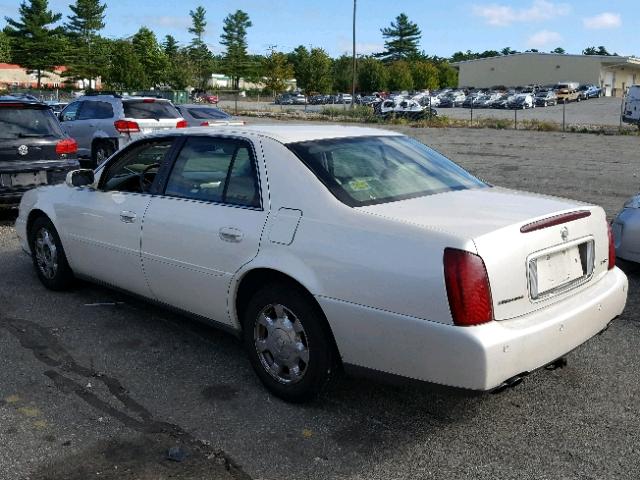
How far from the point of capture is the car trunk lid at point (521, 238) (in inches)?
124

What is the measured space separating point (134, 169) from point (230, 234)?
172cm

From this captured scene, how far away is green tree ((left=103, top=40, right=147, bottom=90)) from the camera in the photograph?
7450 cm

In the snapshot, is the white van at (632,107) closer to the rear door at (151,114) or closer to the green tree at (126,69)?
the rear door at (151,114)

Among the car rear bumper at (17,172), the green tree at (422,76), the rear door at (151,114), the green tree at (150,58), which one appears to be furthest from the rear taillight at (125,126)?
the green tree at (422,76)

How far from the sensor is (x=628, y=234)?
5.94 meters

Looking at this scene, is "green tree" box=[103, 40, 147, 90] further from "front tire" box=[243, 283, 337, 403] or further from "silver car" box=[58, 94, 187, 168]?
"front tire" box=[243, 283, 337, 403]

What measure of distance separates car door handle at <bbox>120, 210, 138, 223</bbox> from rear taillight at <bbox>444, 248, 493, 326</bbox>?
2426mm

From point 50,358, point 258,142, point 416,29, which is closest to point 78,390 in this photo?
point 50,358

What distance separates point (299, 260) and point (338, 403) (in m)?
0.87

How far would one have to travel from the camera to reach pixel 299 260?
3541 millimetres

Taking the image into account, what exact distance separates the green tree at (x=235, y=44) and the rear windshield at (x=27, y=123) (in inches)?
3846

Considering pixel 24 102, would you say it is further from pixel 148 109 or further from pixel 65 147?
pixel 148 109

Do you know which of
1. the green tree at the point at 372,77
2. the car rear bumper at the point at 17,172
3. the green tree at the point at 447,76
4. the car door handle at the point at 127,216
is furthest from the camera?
the green tree at the point at 447,76

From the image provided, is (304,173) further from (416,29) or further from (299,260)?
(416,29)
